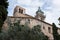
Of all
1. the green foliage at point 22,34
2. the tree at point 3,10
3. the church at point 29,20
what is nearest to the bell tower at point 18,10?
the church at point 29,20

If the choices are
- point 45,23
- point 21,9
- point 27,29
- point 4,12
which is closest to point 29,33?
point 27,29

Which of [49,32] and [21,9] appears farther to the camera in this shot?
[21,9]

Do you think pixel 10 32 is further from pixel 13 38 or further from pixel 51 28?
pixel 51 28

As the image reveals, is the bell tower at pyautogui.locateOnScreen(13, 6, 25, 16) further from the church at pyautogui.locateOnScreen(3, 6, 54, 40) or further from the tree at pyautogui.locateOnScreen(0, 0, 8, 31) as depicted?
the tree at pyautogui.locateOnScreen(0, 0, 8, 31)

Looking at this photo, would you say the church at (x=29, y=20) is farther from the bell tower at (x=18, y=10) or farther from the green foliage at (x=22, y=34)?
the green foliage at (x=22, y=34)

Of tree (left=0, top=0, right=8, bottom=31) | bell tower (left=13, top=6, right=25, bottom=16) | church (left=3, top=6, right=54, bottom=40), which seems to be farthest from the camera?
bell tower (left=13, top=6, right=25, bottom=16)

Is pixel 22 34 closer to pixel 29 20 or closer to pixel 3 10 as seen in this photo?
pixel 3 10

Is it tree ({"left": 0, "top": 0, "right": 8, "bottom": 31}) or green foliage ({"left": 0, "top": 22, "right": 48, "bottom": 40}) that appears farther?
tree ({"left": 0, "top": 0, "right": 8, "bottom": 31})

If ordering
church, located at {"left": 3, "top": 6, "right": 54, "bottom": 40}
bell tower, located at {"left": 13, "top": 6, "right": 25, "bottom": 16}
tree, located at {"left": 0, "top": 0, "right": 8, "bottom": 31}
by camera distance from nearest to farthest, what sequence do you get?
1. tree, located at {"left": 0, "top": 0, "right": 8, "bottom": 31}
2. church, located at {"left": 3, "top": 6, "right": 54, "bottom": 40}
3. bell tower, located at {"left": 13, "top": 6, "right": 25, "bottom": 16}

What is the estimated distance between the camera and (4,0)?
22.2 metres

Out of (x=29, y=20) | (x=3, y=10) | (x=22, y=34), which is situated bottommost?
(x=29, y=20)

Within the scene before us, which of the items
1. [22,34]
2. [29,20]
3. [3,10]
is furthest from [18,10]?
[22,34]

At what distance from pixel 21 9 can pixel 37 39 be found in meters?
32.0

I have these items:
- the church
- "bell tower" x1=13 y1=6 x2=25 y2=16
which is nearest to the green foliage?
the church
